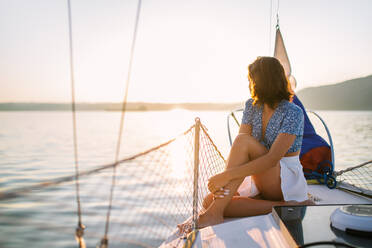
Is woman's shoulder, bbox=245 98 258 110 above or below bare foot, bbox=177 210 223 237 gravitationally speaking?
above

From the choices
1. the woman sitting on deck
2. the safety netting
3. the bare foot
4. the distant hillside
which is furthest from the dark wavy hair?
the distant hillside

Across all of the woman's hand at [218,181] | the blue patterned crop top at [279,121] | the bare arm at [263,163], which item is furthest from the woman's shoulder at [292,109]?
the woman's hand at [218,181]

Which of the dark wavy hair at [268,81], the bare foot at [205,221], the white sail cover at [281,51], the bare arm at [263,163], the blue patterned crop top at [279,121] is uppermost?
the white sail cover at [281,51]

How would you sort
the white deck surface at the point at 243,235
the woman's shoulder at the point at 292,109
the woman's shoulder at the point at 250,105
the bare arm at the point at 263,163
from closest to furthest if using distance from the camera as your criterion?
the white deck surface at the point at 243,235 → the bare arm at the point at 263,163 → the woman's shoulder at the point at 292,109 → the woman's shoulder at the point at 250,105

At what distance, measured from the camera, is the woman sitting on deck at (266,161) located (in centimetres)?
175

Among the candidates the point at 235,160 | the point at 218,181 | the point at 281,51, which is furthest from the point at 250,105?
the point at 281,51

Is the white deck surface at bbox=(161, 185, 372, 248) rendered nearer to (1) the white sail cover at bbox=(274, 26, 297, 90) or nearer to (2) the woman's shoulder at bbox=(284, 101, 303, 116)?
(2) the woman's shoulder at bbox=(284, 101, 303, 116)

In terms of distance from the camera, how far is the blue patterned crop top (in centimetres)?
181

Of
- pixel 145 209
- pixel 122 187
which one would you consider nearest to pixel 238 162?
pixel 145 209

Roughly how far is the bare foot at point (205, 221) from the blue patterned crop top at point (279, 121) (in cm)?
51

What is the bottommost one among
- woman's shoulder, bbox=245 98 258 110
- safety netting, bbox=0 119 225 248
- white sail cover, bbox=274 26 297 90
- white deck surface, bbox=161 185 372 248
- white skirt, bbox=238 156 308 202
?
safety netting, bbox=0 119 225 248

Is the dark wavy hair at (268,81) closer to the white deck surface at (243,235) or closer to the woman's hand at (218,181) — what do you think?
the woman's hand at (218,181)

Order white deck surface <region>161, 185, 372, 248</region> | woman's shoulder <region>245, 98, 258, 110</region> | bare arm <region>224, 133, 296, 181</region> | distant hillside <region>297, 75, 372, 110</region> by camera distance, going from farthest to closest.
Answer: distant hillside <region>297, 75, 372, 110</region> → woman's shoulder <region>245, 98, 258, 110</region> → bare arm <region>224, 133, 296, 181</region> → white deck surface <region>161, 185, 372, 248</region>

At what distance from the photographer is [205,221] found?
1756 millimetres
